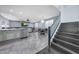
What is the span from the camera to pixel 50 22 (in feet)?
6.10

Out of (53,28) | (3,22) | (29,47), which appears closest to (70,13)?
(53,28)

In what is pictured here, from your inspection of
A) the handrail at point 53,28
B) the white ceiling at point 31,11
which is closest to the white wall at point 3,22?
the white ceiling at point 31,11

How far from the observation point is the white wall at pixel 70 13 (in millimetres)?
1810

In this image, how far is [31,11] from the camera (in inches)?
72.6

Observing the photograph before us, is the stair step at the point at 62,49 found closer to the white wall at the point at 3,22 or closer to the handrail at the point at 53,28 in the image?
the handrail at the point at 53,28

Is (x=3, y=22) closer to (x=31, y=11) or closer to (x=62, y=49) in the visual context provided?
(x=31, y=11)

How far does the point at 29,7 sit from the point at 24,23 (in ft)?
1.44

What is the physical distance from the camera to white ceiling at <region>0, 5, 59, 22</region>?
5.78 ft

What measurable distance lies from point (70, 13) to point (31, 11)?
106cm

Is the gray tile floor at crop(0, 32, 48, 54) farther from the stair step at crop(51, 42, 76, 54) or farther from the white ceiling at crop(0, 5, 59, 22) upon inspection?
the white ceiling at crop(0, 5, 59, 22)

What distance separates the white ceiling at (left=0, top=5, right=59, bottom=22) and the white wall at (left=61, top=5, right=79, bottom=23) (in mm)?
220
